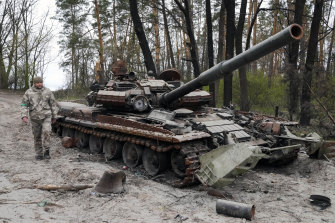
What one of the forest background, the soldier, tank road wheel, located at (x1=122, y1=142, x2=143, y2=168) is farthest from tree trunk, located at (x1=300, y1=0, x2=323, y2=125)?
the soldier

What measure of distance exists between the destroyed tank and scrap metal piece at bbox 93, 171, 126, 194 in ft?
3.70

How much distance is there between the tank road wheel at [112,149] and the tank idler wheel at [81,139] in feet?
4.09

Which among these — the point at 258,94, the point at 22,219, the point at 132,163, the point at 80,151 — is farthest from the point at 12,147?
the point at 258,94

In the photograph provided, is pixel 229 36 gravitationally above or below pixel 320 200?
above

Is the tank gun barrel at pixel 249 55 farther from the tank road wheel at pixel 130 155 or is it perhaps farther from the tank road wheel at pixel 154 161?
the tank road wheel at pixel 130 155

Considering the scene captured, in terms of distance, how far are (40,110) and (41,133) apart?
71 cm

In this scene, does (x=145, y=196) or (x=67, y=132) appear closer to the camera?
(x=145, y=196)

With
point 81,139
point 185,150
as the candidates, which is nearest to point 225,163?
point 185,150

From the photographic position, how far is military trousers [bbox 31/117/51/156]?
863 cm

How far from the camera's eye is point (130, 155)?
8.66 m

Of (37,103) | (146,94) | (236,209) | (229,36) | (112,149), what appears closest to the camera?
(236,209)

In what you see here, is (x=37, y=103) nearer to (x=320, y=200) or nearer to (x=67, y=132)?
(x=67, y=132)

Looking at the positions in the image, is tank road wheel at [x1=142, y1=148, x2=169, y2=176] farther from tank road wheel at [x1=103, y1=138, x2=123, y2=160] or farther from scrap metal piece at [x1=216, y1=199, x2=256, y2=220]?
scrap metal piece at [x1=216, y1=199, x2=256, y2=220]

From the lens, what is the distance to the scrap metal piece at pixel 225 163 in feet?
19.5
